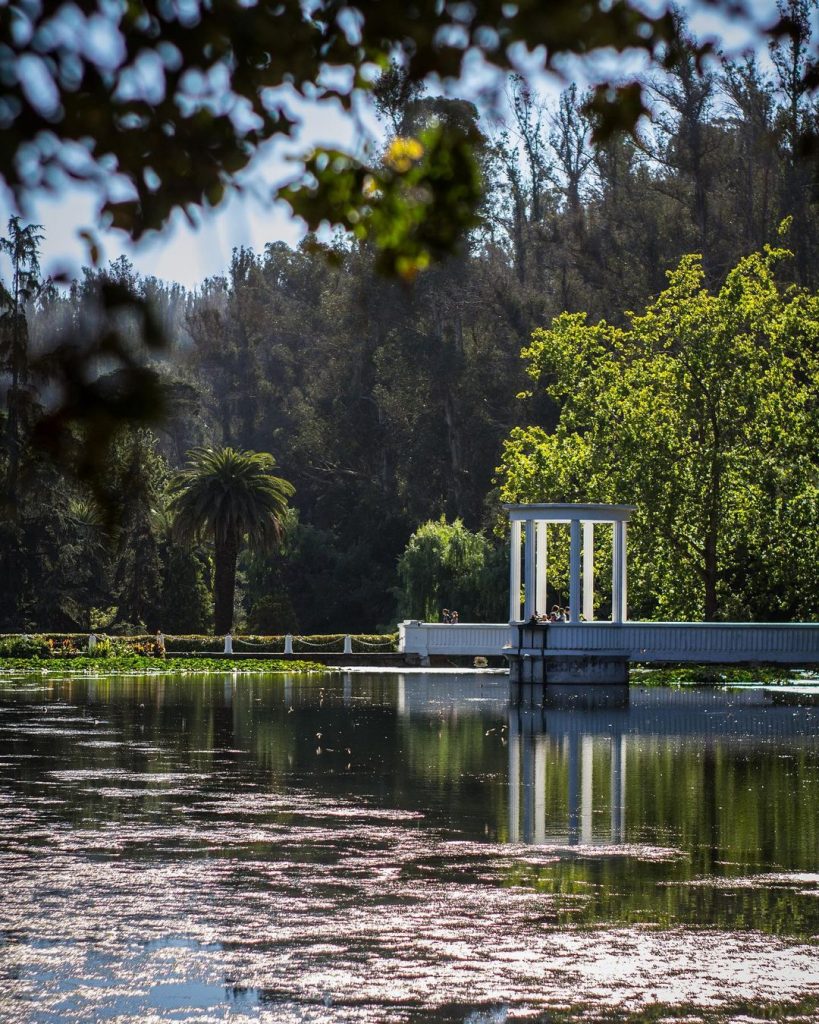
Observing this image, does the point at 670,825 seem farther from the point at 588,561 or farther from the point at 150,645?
the point at 150,645

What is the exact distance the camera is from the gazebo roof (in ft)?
112

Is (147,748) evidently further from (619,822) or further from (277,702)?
(277,702)

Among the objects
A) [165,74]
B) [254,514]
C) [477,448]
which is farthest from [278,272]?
[165,74]

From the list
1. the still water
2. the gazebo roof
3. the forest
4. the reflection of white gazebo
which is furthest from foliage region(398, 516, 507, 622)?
the still water

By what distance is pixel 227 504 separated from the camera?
60031mm

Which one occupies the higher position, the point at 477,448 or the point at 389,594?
the point at 477,448

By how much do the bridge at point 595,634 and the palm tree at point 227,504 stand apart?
22.1 meters

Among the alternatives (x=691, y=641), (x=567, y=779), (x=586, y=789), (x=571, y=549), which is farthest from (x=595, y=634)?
(x=586, y=789)

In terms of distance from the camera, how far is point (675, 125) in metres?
69.1

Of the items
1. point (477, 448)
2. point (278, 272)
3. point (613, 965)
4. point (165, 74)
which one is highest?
point (278, 272)

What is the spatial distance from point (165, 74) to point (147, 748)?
1780cm

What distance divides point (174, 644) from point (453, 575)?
35.9 ft

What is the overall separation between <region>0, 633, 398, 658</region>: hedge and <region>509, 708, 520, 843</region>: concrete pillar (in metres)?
28.4

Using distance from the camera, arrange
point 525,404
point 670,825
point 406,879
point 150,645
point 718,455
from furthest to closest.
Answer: point 525,404
point 150,645
point 718,455
point 670,825
point 406,879
